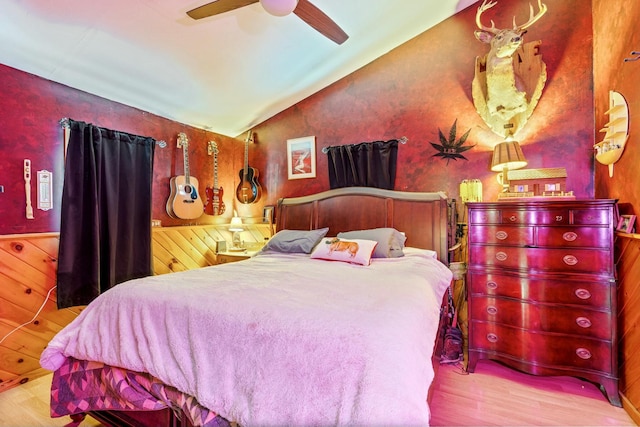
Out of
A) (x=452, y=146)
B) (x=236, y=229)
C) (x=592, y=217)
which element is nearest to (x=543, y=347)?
(x=592, y=217)

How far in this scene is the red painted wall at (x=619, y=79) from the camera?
1.85 meters

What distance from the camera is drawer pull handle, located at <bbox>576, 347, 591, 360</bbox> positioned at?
1966 mm

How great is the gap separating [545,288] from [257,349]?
1.99 m

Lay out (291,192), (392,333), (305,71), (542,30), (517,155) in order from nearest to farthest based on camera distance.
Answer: (392,333)
(517,155)
(542,30)
(305,71)
(291,192)

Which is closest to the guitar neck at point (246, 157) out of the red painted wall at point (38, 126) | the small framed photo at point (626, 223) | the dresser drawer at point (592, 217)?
the red painted wall at point (38, 126)

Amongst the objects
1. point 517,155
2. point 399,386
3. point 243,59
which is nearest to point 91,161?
point 243,59

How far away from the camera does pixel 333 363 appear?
1.01m

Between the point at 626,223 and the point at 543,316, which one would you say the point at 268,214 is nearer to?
the point at 543,316

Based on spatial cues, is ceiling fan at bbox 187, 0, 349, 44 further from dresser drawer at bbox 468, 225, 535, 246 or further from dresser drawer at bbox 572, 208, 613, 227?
dresser drawer at bbox 572, 208, 613, 227

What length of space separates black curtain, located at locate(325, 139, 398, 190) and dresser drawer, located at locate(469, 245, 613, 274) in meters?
1.13

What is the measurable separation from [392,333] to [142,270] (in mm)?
2723

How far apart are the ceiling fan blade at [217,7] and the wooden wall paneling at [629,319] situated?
8.67ft

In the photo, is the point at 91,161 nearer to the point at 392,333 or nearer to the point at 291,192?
the point at 291,192

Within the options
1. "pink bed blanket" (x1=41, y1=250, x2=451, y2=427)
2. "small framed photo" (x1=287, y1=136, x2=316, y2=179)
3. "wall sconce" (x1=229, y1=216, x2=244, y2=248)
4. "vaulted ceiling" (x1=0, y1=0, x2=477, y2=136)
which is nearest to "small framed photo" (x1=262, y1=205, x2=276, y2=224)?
"wall sconce" (x1=229, y1=216, x2=244, y2=248)
